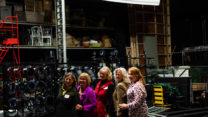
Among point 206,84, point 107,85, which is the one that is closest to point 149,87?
point 206,84

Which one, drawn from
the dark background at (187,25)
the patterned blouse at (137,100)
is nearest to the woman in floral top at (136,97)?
the patterned blouse at (137,100)

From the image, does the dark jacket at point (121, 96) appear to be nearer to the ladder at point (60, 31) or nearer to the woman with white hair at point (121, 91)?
the woman with white hair at point (121, 91)

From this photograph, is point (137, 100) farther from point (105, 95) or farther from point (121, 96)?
point (105, 95)

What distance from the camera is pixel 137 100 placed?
3299 mm

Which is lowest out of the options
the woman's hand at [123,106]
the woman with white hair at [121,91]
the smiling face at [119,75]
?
the woman's hand at [123,106]

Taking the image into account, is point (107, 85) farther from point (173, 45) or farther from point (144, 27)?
point (173, 45)

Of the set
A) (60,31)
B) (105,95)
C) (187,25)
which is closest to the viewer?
(105,95)

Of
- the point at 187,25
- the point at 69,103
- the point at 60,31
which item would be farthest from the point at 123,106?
the point at 187,25

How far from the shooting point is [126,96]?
11.9 feet

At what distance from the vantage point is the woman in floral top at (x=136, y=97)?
10.8ft

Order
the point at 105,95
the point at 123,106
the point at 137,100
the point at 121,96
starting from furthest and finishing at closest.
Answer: the point at 105,95 < the point at 121,96 < the point at 123,106 < the point at 137,100

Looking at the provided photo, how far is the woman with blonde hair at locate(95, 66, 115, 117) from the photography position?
381cm

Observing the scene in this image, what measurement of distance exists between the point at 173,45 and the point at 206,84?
545 centimetres

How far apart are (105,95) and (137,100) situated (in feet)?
2.29
